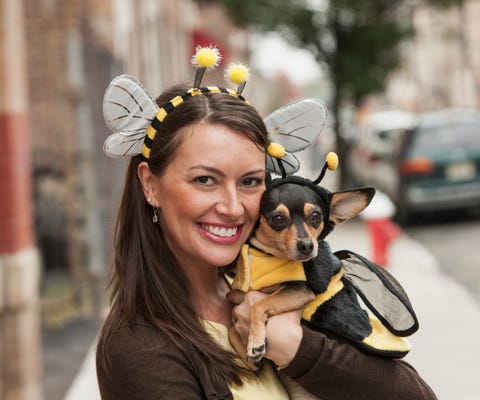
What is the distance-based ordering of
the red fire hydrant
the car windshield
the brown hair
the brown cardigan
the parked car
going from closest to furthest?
the brown cardigan → the brown hair → the red fire hydrant → the parked car → the car windshield

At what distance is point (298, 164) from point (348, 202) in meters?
0.18

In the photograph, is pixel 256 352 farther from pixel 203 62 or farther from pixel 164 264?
pixel 203 62

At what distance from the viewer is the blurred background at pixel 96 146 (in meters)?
5.86

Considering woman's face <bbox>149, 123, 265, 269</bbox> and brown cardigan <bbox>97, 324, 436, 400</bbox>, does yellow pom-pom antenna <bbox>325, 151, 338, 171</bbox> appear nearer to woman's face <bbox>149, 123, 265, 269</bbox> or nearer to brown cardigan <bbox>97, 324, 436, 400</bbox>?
woman's face <bbox>149, 123, 265, 269</bbox>

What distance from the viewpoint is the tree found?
15.7 meters

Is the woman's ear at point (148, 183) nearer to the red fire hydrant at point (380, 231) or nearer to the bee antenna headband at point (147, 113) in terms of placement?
the bee antenna headband at point (147, 113)

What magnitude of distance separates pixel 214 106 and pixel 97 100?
25.0 ft

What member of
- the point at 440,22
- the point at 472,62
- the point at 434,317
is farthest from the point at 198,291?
the point at 472,62

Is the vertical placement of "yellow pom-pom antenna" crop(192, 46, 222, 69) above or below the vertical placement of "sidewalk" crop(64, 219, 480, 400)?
above

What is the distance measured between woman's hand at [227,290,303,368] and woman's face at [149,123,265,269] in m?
0.17

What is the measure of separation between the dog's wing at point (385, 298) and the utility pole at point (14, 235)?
12.6 ft

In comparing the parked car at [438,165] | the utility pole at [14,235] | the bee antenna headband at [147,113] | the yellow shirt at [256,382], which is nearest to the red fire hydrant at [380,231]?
the parked car at [438,165]

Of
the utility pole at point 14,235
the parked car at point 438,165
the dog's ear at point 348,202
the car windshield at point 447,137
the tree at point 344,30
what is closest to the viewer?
the dog's ear at point 348,202

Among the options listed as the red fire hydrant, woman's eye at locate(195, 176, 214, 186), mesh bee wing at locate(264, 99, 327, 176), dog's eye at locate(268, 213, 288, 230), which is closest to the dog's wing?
dog's eye at locate(268, 213, 288, 230)
